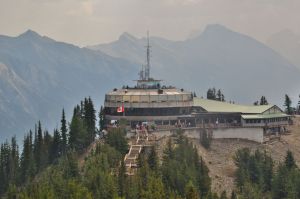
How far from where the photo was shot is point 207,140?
443 feet

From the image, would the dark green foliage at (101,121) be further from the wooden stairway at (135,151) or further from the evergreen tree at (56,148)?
the wooden stairway at (135,151)

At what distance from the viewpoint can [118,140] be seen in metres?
124

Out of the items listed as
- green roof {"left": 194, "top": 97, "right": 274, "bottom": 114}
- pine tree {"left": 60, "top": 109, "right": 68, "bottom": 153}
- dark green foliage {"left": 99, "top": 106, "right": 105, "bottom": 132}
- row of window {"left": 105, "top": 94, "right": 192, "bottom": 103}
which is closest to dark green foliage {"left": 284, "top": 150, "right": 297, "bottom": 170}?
green roof {"left": 194, "top": 97, "right": 274, "bottom": 114}

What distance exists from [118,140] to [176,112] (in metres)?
22.2

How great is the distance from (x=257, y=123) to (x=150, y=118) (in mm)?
23243

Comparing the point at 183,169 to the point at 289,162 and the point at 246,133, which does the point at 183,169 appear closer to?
the point at 289,162

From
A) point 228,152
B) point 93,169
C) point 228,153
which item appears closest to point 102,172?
point 93,169

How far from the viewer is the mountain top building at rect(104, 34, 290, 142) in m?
141

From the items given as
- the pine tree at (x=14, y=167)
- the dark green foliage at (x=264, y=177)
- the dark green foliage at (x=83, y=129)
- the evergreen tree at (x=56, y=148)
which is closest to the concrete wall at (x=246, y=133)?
the dark green foliage at (x=264, y=177)

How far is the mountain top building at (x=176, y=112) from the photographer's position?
141 meters

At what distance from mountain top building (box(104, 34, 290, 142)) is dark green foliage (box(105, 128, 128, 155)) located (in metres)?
13.9

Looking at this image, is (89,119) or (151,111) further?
(151,111)

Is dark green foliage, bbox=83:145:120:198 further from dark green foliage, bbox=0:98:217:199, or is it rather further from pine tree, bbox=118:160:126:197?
pine tree, bbox=118:160:126:197

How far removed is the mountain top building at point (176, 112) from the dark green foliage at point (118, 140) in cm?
1386
